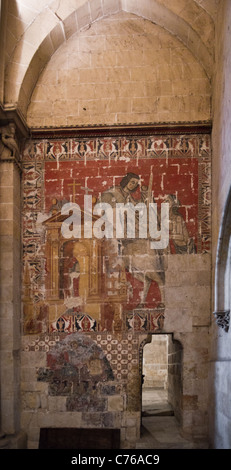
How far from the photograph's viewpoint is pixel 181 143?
22.9ft

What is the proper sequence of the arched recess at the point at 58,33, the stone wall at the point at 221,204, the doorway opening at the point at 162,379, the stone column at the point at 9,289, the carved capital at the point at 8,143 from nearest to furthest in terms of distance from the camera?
1. the stone wall at the point at 221,204
2. the stone column at the point at 9,289
3. the carved capital at the point at 8,143
4. the arched recess at the point at 58,33
5. the doorway opening at the point at 162,379

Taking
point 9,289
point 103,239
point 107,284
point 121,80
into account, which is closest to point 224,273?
point 107,284

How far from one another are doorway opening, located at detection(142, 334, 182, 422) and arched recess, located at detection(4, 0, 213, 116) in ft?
13.7

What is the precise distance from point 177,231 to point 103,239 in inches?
43.9

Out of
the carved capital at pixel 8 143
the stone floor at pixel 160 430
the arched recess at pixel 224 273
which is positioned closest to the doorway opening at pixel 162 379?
the stone floor at pixel 160 430

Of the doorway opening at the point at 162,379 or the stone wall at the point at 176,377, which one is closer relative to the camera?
the stone wall at the point at 176,377

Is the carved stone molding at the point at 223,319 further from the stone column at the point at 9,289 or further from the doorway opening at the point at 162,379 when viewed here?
the stone column at the point at 9,289

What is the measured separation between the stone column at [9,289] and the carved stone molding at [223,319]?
112 inches

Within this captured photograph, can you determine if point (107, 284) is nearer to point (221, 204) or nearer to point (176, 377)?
point (176, 377)

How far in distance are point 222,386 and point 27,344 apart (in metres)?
2.85

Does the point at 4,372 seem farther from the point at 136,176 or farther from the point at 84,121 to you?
the point at 84,121

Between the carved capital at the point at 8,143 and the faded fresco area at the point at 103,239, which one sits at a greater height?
the carved capital at the point at 8,143

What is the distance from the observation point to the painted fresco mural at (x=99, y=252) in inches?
265
